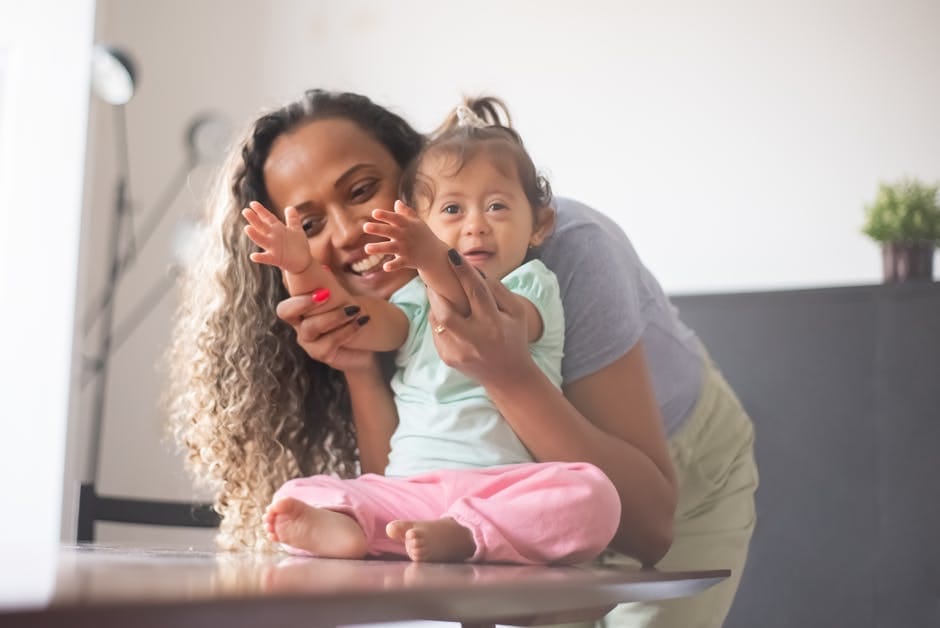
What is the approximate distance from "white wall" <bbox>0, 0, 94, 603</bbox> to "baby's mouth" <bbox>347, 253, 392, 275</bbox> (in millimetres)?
1955

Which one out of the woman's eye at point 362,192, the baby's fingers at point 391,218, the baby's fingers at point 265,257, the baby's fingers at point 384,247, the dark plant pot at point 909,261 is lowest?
the baby's fingers at point 384,247

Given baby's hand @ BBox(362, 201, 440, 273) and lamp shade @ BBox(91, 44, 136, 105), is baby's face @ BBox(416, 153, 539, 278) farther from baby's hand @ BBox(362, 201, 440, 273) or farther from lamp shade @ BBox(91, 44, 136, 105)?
lamp shade @ BBox(91, 44, 136, 105)

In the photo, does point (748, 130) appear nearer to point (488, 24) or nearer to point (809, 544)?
point (488, 24)

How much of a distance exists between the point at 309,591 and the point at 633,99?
249 centimetres

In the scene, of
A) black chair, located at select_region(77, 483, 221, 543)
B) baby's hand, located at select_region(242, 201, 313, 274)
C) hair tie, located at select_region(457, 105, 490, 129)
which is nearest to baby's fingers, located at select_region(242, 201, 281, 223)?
baby's hand, located at select_region(242, 201, 313, 274)

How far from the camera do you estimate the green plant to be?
6.88 ft

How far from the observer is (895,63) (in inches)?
97.9

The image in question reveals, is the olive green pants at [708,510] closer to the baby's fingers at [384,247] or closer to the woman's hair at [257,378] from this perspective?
the woman's hair at [257,378]

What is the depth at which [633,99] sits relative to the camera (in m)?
2.79

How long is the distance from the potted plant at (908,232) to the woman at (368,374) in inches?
35.1

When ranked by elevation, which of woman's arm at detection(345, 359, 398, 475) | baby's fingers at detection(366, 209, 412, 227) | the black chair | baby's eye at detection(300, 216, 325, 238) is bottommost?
the black chair

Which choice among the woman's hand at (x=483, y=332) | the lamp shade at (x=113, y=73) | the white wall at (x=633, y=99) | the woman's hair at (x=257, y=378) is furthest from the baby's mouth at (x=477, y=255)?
the lamp shade at (x=113, y=73)

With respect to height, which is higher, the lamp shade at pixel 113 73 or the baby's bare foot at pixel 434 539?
the lamp shade at pixel 113 73

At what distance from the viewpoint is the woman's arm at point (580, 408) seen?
86 centimetres
